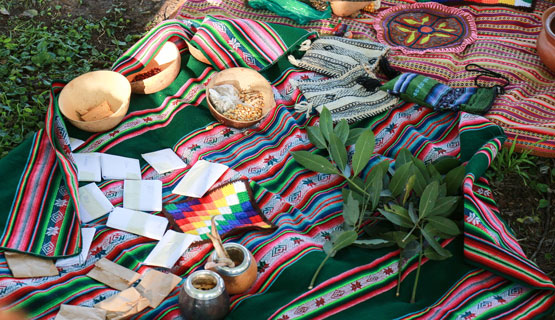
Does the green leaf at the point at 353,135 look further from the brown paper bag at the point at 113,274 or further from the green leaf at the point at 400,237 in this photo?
the brown paper bag at the point at 113,274

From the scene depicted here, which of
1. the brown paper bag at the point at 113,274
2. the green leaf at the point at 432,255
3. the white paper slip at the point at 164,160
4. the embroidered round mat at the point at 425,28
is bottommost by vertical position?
the brown paper bag at the point at 113,274

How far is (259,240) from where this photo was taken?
2.53 meters

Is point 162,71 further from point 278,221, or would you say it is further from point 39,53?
point 278,221

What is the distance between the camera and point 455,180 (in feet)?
8.46

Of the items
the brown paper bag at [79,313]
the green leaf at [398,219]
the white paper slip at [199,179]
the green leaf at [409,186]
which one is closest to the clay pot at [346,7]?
the white paper slip at [199,179]

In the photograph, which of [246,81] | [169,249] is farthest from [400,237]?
[246,81]

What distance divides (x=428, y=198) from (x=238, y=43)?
1.71 meters

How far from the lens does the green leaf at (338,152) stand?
271 centimetres

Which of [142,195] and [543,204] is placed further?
[543,204]

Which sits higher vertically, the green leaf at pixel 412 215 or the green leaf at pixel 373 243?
the green leaf at pixel 412 215

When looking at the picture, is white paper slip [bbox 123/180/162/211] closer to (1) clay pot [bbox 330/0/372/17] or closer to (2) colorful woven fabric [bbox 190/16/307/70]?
(2) colorful woven fabric [bbox 190/16/307/70]

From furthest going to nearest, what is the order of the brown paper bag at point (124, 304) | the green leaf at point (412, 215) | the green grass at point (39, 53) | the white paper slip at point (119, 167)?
the green grass at point (39, 53)
the white paper slip at point (119, 167)
the green leaf at point (412, 215)
the brown paper bag at point (124, 304)

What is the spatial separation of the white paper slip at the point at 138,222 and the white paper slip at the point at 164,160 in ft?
1.11

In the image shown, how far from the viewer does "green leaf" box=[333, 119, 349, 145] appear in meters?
2.86
